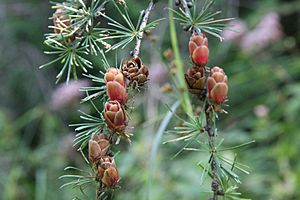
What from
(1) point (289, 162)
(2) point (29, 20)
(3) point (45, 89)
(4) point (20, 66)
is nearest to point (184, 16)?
(1) point (289, 162)

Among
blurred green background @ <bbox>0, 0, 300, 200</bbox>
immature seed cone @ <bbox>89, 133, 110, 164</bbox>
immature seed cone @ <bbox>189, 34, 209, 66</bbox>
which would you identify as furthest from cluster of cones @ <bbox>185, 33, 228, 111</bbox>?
blurred green background @ <bbox>0, 0, 300, 200</bbox>

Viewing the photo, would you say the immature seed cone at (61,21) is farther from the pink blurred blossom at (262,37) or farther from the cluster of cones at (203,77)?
the pink blurred blossom at (262,37)

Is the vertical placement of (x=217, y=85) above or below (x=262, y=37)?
below

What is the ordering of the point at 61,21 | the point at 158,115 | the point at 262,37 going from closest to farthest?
the point at 61,21 → the point at 158,115 → the point at 262,37

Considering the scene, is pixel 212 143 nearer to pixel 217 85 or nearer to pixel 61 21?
pixel 217 85

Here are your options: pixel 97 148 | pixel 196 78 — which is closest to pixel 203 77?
pixel 196 78

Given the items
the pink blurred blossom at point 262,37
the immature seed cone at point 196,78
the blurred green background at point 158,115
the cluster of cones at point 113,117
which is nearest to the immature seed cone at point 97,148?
the cluster of cones at point 113,117

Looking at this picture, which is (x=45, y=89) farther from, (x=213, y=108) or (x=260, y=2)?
(x=213, y=108)
